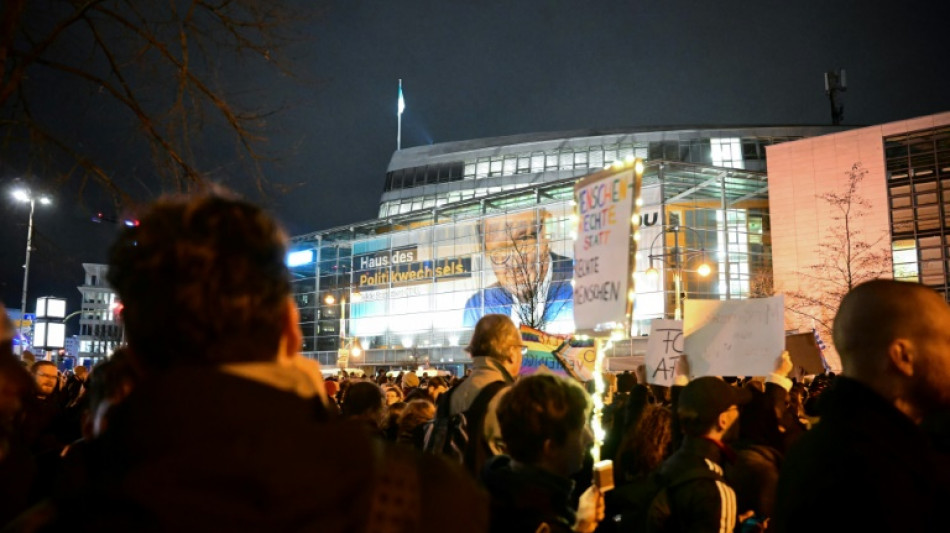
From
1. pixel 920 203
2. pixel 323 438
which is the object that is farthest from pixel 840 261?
pixel 323 438

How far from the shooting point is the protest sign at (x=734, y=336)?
7281mm

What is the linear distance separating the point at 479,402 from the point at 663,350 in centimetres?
482

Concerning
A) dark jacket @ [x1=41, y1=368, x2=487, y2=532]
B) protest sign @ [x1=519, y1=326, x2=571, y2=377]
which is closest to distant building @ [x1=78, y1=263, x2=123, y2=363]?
protest sign @ [x1=519, y1=326, x2=571, y2=377]

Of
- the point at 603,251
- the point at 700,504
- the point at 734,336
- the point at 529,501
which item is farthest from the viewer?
the point at 734,336

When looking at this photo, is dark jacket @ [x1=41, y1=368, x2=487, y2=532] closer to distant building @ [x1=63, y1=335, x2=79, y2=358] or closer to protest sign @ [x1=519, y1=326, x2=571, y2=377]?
protest sign @ [x1=519, y1=326, x2=571, y2=377]

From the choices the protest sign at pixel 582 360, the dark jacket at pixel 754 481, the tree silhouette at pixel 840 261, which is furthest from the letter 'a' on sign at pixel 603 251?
the tree silhouette at pixel 840 261

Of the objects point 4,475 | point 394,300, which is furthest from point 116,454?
point 394,300

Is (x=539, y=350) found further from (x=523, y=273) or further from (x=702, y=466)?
(x=523, y=273)

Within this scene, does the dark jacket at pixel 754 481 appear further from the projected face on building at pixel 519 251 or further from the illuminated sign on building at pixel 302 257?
the illuminated sign on building at pixel 302 257

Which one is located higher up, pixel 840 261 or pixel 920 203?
pixel 920 203

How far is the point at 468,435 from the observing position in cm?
417

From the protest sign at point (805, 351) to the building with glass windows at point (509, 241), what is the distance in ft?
90.6

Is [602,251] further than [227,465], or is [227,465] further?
[602,251]

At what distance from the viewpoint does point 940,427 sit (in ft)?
7.84
